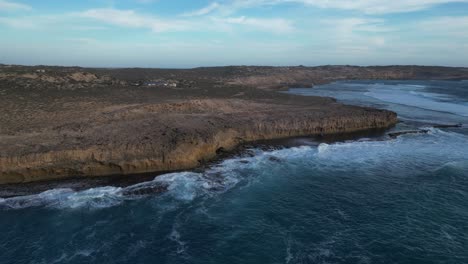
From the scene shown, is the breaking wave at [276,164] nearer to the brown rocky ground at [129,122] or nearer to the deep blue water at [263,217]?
the deep blue water at [263,217]

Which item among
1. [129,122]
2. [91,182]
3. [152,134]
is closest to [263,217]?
[91,182]

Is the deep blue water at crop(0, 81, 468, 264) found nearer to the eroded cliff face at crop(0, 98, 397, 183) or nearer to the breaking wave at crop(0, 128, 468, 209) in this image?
the breaking wave at crop(0, 128, 468, 209)

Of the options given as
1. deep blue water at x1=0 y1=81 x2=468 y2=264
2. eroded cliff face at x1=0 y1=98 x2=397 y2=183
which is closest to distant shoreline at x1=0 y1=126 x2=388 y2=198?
eroded cliff face at x1=0 y1=98 x2=397 y2=183

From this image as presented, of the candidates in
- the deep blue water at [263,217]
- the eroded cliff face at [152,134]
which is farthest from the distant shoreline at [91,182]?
the deep blue water at [263,217]

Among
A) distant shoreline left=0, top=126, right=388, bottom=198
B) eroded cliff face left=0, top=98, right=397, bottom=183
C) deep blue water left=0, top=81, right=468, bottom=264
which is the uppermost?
eroded cliff face left=0, top=98, right=397, bottom=183

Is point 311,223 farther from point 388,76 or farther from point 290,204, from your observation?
point 388,76

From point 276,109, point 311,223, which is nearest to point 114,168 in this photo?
point 311,223
